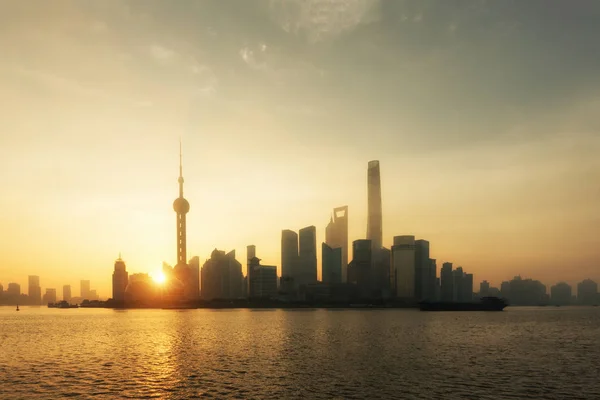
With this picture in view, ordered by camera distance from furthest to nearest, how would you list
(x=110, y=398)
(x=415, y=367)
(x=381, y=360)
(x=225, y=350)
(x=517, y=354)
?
(x=225, y=350) < (x=517, y=354) < (x=381, y=360) < (x=415, y=367) < (x=110, y=398)

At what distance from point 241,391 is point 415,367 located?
38.1 metres

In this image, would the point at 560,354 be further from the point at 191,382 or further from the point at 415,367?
the point at 191,382

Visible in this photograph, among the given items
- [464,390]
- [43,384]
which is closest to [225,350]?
[43,384]

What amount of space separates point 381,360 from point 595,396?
42246mm

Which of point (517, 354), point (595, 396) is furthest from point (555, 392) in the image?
point (517, 354)

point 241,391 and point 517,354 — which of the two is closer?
point 241,391

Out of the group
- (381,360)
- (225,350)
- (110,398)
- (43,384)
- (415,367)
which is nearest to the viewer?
(110,398)

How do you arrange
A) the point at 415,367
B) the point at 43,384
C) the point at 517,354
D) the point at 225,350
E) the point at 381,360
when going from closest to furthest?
the point at 43,384 < the point at 415,367 < the point at 381,360 < the point at 517,354 < the point at 225,350

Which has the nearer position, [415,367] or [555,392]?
[555,392]

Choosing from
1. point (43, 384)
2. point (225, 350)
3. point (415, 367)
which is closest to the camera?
point (43, 384)

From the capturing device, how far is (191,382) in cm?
8131

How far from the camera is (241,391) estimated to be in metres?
73.4

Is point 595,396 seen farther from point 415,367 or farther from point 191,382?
point 191,382

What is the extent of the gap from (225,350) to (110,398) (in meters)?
57.2
